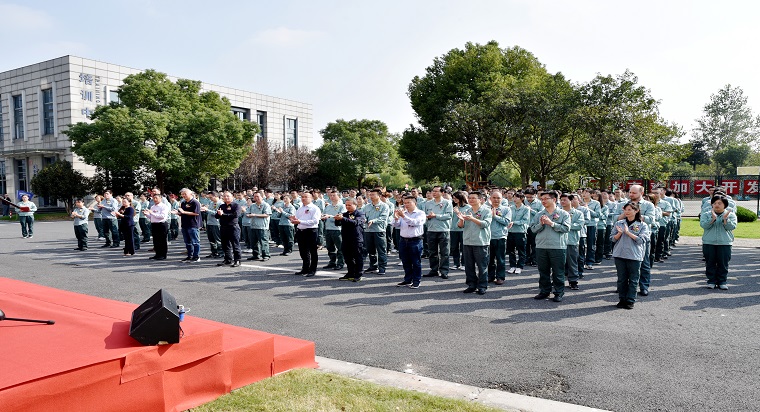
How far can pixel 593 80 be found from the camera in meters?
22.2

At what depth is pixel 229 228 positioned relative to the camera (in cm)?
1226

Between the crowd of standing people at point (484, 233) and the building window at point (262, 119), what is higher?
the building window at point (262, 119)

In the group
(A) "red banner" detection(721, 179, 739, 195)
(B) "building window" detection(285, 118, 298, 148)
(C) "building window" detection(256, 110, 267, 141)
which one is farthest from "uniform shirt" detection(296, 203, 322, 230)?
(B) "building window" detection(285, 118, 298, 148)

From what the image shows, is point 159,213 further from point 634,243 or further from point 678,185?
point 678,185

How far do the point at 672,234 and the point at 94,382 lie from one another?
15187mm

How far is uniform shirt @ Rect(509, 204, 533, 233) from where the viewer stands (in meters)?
11.5

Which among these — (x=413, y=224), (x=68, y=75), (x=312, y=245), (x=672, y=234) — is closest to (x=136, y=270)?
(x=312, y=245)

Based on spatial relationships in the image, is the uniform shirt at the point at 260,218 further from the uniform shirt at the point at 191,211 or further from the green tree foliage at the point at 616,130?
the green tree foliage at the point at 616,130

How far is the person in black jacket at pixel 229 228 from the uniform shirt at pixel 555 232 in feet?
23.3

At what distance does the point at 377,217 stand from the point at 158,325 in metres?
7.63

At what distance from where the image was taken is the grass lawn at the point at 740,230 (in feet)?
59.2

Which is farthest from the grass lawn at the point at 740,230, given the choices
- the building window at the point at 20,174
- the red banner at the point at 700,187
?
the building window at the point at 20,174

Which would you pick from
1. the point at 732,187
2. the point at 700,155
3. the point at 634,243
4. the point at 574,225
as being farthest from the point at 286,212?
the point at 700,155

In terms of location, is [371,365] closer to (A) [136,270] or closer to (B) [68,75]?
(A) [136,270]
